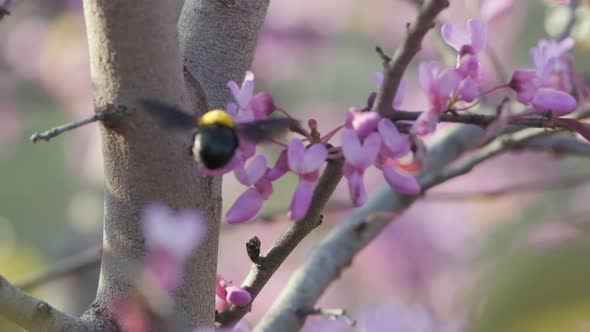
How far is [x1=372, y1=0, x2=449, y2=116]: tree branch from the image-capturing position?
712mm

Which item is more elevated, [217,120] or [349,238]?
[217,120]

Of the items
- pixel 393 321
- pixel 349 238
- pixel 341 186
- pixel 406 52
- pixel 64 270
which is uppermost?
pixel 406 52

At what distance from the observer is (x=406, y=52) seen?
75 cm

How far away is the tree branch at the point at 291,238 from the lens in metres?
0.84

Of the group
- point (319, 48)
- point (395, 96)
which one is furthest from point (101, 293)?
point (319, 48)

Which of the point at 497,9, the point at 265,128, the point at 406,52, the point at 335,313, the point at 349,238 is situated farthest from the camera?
the point at 497,9

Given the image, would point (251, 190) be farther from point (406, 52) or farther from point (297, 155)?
point (406, 52)

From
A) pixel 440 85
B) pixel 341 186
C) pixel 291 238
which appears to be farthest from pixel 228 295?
pixel 341 186

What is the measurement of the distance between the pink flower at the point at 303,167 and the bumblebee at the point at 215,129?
0.03 m

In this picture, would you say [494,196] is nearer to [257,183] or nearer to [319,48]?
[257,183]

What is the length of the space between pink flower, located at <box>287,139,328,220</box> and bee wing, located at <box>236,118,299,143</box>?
19mm

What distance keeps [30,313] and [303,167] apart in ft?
0.96

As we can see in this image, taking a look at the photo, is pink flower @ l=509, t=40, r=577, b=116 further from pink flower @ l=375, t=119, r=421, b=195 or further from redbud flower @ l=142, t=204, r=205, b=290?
redbud flower @ l=142, t=204, r=205, b=290

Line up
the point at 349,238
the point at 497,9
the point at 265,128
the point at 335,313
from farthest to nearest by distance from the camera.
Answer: the point at 497,9, the point at 349,238, the point at 335,313, the point at 265,128
